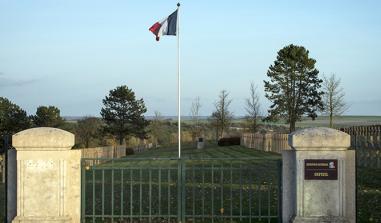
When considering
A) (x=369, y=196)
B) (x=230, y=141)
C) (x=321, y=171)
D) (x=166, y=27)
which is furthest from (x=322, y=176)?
(x=230, y=141)

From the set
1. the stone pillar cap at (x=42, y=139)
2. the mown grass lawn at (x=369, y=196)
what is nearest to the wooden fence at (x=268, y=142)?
the mown grass lawn at (x=369, y=196)

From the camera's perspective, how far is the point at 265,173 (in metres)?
24.0

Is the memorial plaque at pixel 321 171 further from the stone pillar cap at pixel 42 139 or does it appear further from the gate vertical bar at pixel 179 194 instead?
the stone pillar cap at pixel 42 139

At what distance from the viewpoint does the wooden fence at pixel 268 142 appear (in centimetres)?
3850

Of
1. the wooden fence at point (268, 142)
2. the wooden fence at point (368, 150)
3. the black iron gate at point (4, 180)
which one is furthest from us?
the wooden fence at point (268, 142)

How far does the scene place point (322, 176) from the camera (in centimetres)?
991

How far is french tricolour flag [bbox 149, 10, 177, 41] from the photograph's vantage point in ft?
79.2

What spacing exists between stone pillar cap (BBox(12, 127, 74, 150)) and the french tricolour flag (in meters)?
14.5

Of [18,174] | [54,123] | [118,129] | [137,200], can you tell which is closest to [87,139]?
[118,129]

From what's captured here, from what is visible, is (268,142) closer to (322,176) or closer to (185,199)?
(185,199)

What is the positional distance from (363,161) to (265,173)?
6.12 metres

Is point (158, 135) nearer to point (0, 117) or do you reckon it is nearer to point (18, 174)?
point (0, 117)

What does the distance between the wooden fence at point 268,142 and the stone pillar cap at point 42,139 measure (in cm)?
2697

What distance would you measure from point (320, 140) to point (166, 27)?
15.8m
